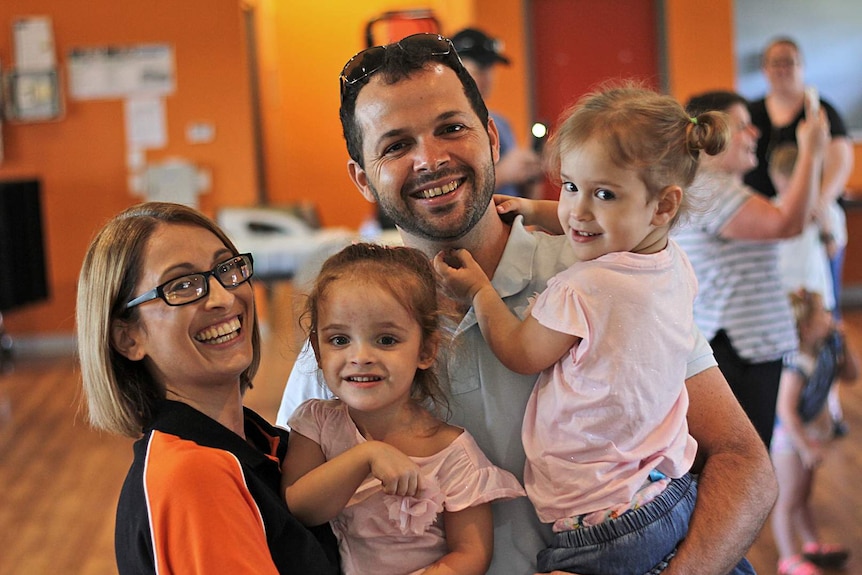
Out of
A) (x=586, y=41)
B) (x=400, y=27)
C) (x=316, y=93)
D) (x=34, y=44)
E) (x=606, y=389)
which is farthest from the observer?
(x=316, y=93)

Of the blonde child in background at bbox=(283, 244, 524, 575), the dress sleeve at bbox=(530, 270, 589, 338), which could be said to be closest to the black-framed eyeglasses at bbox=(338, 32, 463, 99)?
the blonde child in background at bbox=(283, 244, 524, 575)

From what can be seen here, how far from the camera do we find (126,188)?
8289 millimetres

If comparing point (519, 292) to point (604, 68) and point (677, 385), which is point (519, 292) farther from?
point (604, 68)

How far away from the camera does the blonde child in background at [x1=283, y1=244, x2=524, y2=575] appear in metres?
1.51

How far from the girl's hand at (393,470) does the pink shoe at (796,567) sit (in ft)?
8.25

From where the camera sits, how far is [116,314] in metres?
1.49

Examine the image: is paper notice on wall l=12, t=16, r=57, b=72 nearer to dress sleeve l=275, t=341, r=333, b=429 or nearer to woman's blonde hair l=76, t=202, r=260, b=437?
dress sleeve l=275, t=341, r=333, b=429

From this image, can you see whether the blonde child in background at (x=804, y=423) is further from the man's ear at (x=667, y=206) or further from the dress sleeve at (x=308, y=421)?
the dress sleeve at (x=308, y=421)

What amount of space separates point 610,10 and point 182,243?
24.8 feet

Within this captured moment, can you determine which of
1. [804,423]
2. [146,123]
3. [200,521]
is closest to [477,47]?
[804,423]

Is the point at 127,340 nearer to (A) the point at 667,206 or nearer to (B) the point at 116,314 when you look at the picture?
(B) the point at 116,314

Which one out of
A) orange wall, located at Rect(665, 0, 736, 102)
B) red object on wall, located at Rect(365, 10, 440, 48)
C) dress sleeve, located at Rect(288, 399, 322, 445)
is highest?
A: red object on wall, located at Rect(365, 10, 440, 48)

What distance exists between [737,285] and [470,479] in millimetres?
1910


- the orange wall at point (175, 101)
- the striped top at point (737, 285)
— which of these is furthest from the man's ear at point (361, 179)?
the orange wall at point (175, 101)
